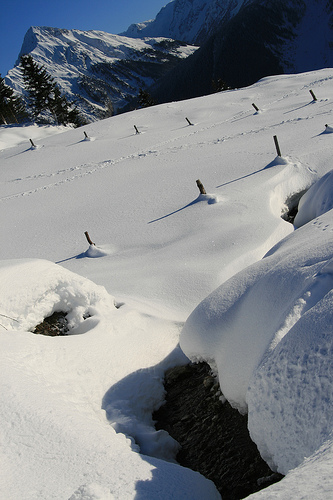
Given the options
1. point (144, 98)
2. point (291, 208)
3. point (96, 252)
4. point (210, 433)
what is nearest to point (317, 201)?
point (291, 208)

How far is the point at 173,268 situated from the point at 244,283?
153 inches

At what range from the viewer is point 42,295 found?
663 centimetres

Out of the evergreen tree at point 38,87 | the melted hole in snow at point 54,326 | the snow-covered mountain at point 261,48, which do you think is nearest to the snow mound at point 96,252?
the melted hole in snow at point 54,326

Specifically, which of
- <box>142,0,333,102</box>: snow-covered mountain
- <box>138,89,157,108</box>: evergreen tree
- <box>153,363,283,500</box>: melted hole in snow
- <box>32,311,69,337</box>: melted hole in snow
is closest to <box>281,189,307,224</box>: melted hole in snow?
<box>153,363,283,500</box>: melted hole in snow

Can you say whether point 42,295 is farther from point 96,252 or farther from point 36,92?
point 36,92

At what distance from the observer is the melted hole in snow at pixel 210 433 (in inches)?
158

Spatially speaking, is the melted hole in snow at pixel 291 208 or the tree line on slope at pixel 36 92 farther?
the tree line on slope at pixel 36 92

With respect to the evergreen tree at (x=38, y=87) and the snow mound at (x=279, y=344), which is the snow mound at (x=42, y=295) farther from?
the evergreen tree at (x=38, y=87)

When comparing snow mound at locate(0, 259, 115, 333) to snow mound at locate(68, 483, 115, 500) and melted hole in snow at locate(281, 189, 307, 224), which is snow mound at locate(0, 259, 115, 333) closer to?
snow mound at locate(68, 483, 115, 500)

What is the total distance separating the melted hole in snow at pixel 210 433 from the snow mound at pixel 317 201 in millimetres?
5898

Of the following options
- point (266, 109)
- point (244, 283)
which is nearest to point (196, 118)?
point (266, 109)

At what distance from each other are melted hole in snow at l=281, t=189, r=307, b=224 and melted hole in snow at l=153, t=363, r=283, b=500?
23.6 ft

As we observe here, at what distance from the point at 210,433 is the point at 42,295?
388 cm

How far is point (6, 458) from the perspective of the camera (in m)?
3.45
